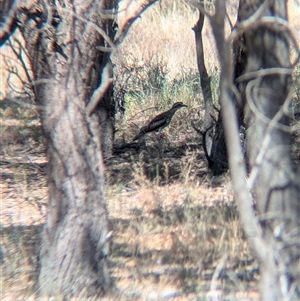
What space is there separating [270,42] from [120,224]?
6.39 ft

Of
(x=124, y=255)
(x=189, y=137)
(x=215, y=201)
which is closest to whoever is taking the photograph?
(x=124, y=255)

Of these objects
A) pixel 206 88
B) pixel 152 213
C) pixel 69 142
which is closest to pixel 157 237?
pixel 152 213

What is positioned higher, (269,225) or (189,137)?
(189,137)

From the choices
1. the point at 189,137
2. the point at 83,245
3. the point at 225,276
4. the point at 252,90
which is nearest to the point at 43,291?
the point at 83,245

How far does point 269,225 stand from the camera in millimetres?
3355

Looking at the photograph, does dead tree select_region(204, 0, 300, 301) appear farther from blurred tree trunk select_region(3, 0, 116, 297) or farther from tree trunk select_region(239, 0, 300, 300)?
blurred tree trunk select_region(3, 0, 116, 297)

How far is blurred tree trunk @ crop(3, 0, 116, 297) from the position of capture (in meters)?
3.31

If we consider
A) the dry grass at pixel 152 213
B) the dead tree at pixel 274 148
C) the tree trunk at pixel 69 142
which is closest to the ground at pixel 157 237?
the dry grass at pixel 152 213

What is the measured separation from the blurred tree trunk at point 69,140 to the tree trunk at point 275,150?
0.90 meters

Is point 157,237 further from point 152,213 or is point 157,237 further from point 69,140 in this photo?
point 69,140

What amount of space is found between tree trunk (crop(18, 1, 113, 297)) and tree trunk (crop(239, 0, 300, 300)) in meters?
0.92

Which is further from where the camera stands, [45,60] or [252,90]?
[252,90]

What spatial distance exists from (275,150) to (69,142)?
114 cm

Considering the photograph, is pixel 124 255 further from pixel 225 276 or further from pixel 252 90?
pixel 252 90
